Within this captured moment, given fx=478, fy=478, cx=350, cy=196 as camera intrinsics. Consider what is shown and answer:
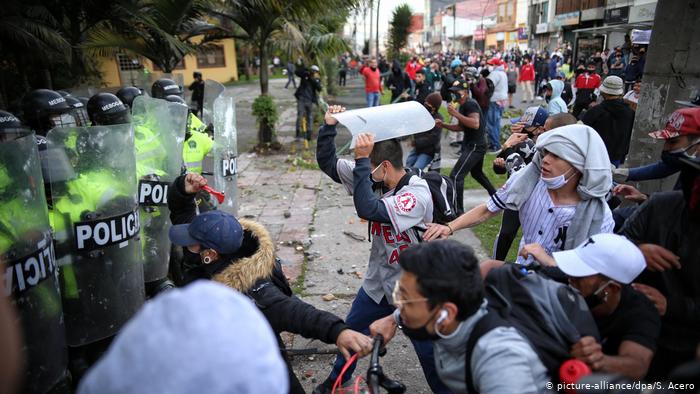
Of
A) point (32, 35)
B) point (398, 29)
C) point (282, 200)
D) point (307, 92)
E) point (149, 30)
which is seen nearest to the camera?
point (32, 35)

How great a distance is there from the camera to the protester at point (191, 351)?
0.97 m

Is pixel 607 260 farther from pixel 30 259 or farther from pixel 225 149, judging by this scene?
pixel 225 149

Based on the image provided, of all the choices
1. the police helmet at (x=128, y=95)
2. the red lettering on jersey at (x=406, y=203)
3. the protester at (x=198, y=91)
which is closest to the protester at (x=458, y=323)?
the red lettering on jersey at (x=406, y=203)

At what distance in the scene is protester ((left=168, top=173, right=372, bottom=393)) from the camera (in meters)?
2.28

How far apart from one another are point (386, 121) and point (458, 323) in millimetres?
1616

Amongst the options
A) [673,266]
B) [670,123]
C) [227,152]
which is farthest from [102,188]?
[670,123]

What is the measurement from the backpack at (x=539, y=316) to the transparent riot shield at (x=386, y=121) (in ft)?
4.36

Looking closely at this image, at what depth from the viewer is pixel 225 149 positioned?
5.10 metres

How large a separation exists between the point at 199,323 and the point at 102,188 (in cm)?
235

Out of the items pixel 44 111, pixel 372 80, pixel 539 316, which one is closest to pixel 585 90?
pixel 372 80

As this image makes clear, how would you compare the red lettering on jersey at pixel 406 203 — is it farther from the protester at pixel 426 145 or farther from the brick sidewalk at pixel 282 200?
the protester at pixel 426 145

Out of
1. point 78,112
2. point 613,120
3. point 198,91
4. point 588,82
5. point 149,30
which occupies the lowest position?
point 613,120

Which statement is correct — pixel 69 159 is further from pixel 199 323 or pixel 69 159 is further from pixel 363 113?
pixel 199 323

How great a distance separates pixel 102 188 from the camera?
2.97 m
